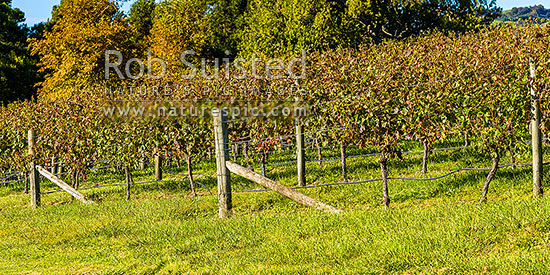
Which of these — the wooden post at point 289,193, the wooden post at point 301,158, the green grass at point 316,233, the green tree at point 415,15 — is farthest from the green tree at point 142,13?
the wooden post at point 289,193

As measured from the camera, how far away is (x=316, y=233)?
6.21 m

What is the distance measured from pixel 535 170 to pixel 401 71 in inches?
155

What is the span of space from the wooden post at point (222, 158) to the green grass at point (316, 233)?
23cm

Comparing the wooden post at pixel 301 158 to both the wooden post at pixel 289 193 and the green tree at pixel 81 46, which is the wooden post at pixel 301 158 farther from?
the green tree at pixel 81 46

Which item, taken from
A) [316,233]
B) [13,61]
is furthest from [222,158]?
[13,61]

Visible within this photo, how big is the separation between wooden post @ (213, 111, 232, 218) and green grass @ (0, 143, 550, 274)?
23 cm

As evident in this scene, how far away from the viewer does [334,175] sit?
1170 cm

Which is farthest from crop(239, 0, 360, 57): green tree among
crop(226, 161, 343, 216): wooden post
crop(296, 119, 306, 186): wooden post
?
crop(226, 161, 343, 216): wooden post

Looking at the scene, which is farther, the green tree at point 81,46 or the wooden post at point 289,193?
the green tree at point 81,46

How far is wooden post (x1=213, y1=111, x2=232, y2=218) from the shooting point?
25.2 feet

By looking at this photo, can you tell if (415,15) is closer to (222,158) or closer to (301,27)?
(301,27)

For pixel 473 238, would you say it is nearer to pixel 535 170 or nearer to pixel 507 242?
pixel 507 242

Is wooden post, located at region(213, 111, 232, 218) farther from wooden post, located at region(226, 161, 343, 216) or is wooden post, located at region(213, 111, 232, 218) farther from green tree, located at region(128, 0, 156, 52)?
green tree, located at region(128, 0, 156, 52)

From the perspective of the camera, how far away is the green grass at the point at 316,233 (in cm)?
488
